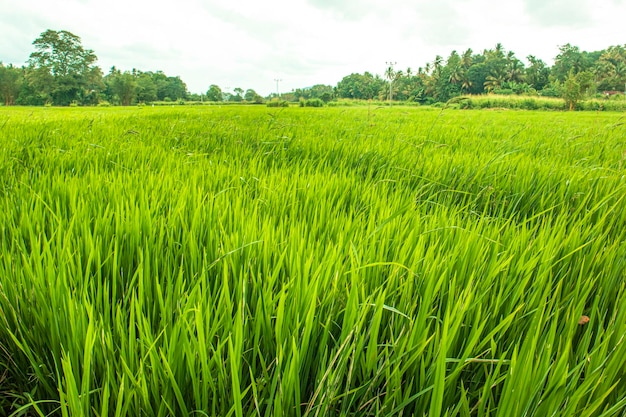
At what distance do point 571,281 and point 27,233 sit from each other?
4.08ft

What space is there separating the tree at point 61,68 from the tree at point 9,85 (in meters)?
4.47

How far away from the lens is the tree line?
51.4 m

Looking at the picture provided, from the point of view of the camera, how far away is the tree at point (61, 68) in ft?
167

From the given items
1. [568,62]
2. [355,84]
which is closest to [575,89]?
[568,62]

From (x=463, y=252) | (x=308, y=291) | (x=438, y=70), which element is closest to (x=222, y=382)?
(x=308, y=291)

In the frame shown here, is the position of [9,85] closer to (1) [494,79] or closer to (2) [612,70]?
(1) [494,79]

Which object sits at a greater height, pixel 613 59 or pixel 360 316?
pixel 613 59

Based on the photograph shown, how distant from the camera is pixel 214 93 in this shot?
92.1m

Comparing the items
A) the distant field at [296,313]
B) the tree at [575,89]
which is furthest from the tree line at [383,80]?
the distant field at [296,313]

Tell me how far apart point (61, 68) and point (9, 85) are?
31.4 ft

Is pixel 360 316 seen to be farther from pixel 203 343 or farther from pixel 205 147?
pixel 205 147

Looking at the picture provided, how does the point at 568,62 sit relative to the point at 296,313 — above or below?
above

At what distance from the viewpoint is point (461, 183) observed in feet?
5.18

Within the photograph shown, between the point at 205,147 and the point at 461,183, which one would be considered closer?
the point at 461,183
